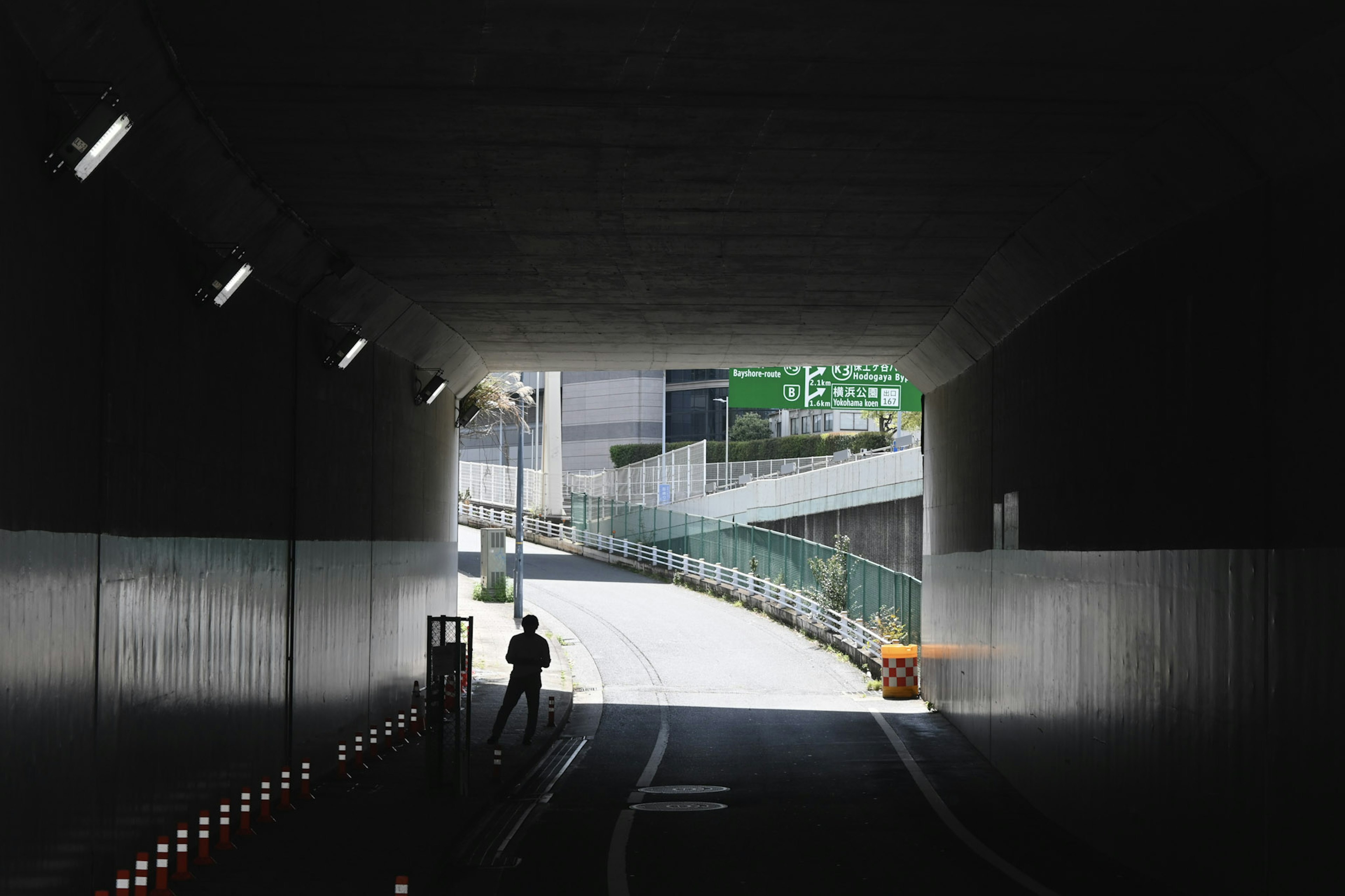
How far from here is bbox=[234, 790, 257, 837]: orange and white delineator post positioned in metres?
12.0

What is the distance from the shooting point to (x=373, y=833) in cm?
1267

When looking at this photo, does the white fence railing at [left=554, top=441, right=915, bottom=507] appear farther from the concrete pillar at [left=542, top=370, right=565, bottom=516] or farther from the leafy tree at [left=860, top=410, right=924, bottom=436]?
the leafy tree at [left=860, top=410, right=924, bottom=436]

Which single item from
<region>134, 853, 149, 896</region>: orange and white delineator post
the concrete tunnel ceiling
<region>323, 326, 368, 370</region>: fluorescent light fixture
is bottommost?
<region>134, 853, 149, 896</region>: orange and white delineator post

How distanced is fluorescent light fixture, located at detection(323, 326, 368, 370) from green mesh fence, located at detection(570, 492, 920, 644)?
1541 cm

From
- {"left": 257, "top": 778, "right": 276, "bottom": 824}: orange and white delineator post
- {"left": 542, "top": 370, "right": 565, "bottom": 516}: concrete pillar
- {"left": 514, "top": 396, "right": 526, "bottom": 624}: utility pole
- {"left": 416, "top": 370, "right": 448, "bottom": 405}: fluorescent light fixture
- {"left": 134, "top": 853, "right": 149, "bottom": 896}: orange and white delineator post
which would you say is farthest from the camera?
{"left": 542, "top": 370, "right": 565, "bottom": 516}: concrete pillar

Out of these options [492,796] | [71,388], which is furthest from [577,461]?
[71,388]

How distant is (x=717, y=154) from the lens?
38.5ft

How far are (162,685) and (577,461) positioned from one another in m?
87.0

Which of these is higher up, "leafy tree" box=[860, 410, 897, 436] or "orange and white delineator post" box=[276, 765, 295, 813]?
"leafy tree" box=[860, 410, 897, 436]

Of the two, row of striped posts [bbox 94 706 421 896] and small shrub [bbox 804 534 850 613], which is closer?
row of striped posts [bbox 94 706 421 896]

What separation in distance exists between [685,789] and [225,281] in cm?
808

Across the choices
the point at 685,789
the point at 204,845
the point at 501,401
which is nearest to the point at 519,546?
the point at 501,401

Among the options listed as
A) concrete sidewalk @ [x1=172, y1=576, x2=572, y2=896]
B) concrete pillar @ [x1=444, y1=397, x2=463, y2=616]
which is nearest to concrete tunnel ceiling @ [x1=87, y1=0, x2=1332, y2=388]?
concrete sidewalk @ [x1=172, y1=576, x2=572, y2=896]

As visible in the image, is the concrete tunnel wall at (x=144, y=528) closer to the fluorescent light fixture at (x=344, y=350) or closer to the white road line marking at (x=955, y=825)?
the fluorescent light fixture at (x=344, y=350)
